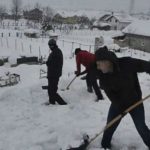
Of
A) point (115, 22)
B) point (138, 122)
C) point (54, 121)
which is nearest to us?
point (138, 122)

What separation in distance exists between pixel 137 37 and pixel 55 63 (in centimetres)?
3527

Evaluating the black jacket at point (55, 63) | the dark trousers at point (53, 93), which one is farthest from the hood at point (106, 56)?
the dark trousers at point (53, 93)

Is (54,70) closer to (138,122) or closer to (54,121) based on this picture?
(54,121)

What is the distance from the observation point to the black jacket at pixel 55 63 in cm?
690

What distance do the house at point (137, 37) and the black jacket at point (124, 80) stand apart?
36.0m

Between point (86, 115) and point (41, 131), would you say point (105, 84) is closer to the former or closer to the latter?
point (41, 131)

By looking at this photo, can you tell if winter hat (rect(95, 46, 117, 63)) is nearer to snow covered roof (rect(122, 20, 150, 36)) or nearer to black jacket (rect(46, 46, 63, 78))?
black jacket (rect(46, 46, 63, 78))

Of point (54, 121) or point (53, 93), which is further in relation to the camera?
point (53, 93)

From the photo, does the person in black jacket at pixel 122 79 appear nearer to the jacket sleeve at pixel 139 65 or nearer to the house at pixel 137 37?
the jacket sleeve at pixel 139 65

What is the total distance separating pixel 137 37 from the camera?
41031 millimetres

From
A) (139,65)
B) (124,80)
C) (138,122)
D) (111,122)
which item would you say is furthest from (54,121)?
(139,65)

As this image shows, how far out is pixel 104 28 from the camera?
66.1 metres

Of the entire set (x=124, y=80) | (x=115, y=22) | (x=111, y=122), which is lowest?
(x=115, y=22)

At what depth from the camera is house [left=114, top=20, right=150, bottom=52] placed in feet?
130
